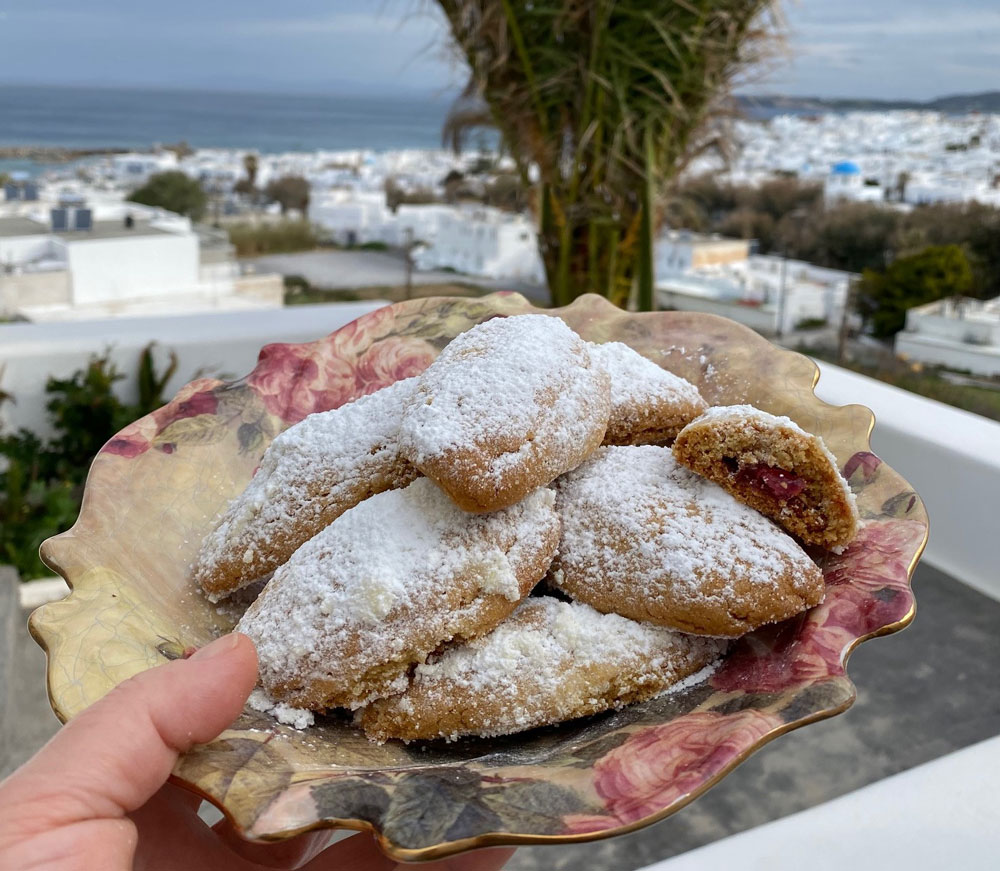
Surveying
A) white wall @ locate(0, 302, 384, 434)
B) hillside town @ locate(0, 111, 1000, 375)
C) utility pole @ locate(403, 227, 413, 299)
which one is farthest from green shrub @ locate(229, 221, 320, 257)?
white wall @ locate(0, 302, 384, 434)

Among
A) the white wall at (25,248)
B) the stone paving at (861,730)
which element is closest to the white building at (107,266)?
the white wall at (25,248)

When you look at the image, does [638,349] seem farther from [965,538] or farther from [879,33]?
[879,33]

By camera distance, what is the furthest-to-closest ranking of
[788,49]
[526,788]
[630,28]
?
[788,49] < [630,28] < [526,788]

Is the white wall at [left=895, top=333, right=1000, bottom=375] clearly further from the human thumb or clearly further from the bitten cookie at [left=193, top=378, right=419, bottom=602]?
the human thumb

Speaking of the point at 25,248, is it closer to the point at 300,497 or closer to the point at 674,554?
the point at 300,497

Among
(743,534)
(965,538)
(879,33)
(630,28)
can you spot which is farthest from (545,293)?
(743,534)

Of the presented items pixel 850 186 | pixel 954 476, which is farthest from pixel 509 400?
pixel 850 186
